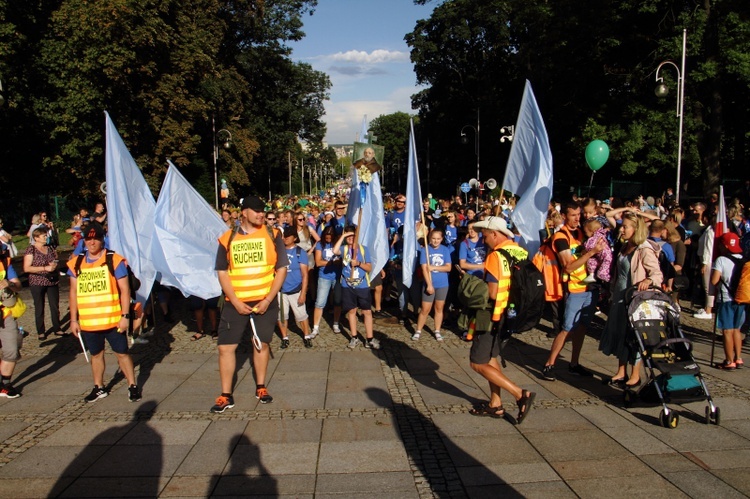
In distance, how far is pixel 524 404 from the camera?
5270 mm

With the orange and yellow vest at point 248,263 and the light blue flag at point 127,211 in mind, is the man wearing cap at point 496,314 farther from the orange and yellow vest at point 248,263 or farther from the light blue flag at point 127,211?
the light blue flag at point 127,211

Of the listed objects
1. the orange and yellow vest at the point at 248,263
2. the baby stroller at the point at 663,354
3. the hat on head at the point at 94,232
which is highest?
the hat on head at the point at 94,232

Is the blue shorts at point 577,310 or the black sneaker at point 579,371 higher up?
the blue shorts at point 577,310

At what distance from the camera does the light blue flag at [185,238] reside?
7.67 m

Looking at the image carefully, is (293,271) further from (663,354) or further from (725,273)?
(725,273)

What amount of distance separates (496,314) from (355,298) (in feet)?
10.5

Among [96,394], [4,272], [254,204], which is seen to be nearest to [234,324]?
[254,204]

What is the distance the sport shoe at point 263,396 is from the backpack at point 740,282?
5141mm

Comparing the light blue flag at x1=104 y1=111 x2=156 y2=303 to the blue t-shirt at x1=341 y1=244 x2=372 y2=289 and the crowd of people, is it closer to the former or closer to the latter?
the crowd of people

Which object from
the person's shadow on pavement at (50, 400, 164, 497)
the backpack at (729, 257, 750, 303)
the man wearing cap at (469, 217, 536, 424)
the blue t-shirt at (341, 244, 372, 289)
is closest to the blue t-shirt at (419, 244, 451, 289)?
the blue t-shirt at (341, 244, 372, 289)

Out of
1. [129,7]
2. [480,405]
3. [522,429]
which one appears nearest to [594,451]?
[522,429]

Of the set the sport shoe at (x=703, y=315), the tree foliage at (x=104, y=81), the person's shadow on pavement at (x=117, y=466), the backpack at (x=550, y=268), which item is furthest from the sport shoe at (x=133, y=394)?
the tree foliage at (x=104, y=81)

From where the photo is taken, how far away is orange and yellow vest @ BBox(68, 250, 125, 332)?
585 centimetres

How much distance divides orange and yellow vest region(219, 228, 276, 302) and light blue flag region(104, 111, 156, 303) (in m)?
1.87
